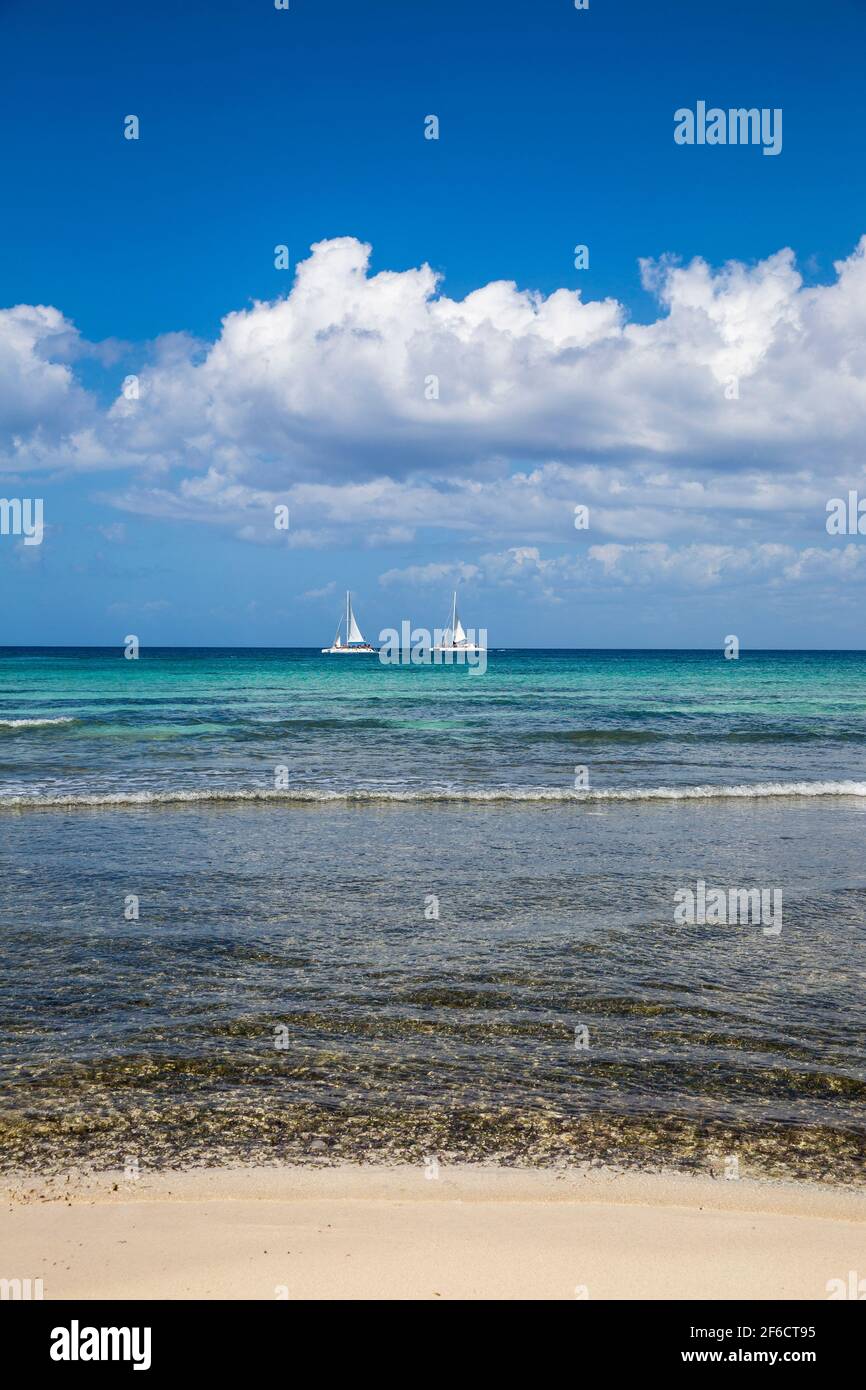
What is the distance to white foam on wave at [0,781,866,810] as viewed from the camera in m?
18.2

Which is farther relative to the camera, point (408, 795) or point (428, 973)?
Result: point (408, 795)

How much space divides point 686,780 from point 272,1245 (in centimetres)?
1937

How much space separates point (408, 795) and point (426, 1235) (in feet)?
48.4

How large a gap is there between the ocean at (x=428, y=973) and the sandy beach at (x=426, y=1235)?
0.88ft

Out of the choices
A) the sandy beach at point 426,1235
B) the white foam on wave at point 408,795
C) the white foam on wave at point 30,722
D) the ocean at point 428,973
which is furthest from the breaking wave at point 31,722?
the sandy beach at point 426,1235

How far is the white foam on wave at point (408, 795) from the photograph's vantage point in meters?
18.2

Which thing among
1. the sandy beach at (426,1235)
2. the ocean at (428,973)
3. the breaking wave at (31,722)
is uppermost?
the breaking wave at (31,722)

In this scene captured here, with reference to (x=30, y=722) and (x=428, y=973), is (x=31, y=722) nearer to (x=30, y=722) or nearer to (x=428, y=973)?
(x=30, y=722)

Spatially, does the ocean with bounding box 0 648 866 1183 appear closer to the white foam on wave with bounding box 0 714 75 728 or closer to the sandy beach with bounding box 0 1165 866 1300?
the sandy beach with bounding box 0 1165 866 1300

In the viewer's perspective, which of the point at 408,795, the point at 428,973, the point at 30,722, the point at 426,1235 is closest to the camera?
the point at 426,1235

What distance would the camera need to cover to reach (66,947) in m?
8.98

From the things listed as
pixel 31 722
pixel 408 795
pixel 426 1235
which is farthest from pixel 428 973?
pixel 31 722

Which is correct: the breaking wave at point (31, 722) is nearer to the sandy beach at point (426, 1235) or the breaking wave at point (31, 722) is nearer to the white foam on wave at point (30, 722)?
the white foam on wave at point (30, 722)

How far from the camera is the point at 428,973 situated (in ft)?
Result: 27.4
